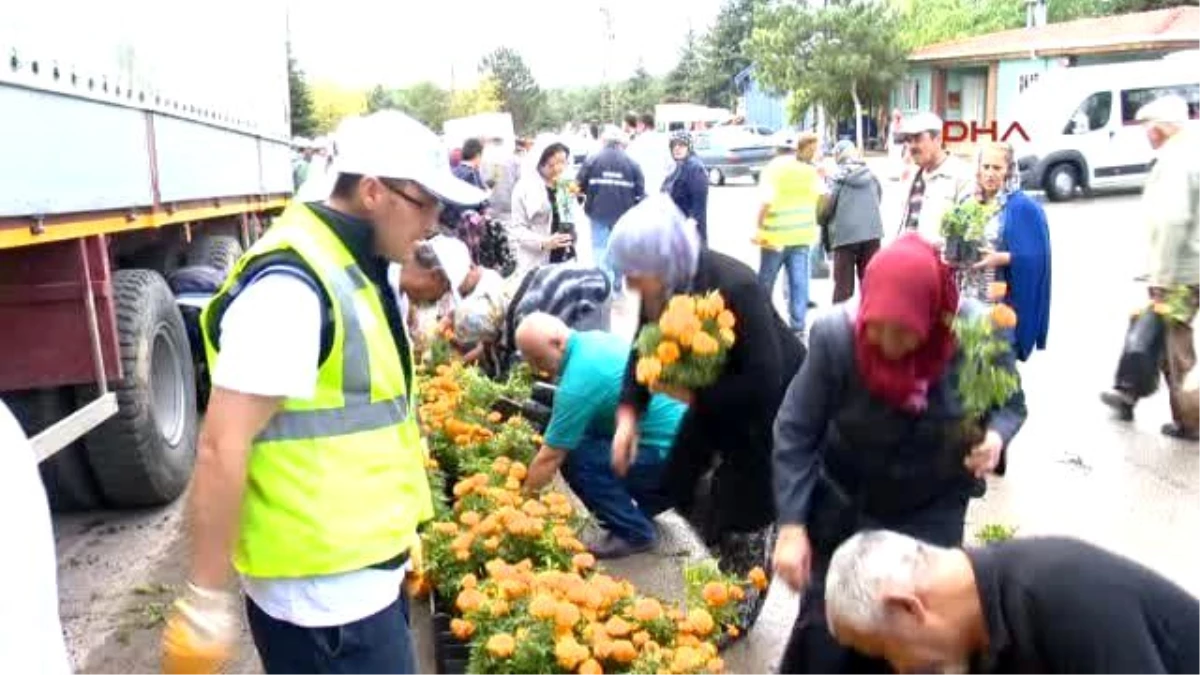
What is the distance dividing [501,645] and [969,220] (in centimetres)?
392

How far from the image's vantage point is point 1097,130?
21.1m

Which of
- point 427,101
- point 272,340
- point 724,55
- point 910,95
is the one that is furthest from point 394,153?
point 427,101

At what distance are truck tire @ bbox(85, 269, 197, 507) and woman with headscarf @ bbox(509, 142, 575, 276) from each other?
131 inches

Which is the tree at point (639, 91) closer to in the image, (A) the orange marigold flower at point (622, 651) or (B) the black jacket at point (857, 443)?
(B) the black jacket at point (857, 443)

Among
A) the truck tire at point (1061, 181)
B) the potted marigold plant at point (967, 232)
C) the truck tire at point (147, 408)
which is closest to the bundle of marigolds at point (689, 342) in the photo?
the truck tire at point (147, 408)

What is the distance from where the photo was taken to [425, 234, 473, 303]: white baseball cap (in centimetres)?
514

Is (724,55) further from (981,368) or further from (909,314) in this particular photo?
(909,314)

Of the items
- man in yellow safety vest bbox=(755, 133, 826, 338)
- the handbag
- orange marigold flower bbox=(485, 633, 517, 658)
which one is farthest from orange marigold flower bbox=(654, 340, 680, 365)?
man in yellow safety vest bbox=(755, 133, 826, 338)

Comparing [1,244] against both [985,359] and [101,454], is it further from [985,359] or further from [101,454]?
[985,359]

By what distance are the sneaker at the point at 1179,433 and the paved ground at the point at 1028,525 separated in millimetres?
63

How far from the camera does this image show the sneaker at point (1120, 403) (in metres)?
6.75

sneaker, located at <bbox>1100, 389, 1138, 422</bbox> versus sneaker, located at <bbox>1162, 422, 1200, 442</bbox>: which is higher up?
sneaker, located at <bbox>1100, 389, 1138, 422</bbox>

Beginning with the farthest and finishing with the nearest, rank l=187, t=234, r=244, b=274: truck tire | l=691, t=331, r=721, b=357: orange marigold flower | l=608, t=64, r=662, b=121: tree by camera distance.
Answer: l=608, t=64, r=662, b=121: tree
l=187, t=234, r=244, b=274: truck tire
l=691, t=331, r=721, b=357: orange marigold flower

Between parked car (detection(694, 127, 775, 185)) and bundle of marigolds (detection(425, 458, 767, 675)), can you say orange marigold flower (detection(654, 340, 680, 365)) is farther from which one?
parked car (detection(694, 127, 775, 185))
